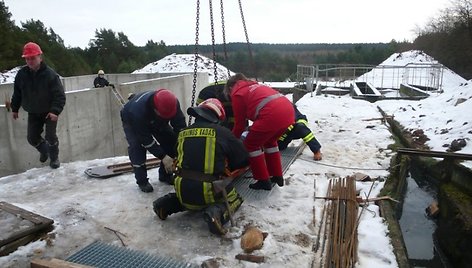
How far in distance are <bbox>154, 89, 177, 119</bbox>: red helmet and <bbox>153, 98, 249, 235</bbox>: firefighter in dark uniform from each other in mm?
548

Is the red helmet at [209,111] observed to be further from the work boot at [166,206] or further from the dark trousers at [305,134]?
the dark trousers at [305,134]

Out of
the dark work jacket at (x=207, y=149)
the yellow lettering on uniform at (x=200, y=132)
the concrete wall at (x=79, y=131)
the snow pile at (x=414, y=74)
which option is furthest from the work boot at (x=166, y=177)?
the snow pile at (x=414, y=74)

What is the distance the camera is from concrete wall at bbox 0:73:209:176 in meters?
6.55

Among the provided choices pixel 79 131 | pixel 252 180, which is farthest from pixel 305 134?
pixel 79 131

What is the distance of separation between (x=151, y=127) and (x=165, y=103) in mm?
508

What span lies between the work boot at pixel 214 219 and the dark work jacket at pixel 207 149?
318 millimetres

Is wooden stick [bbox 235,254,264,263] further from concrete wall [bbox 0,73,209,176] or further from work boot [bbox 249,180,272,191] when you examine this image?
concrete wall [bbox 0,73,209,176]

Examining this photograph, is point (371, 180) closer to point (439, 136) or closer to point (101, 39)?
point (439, 136)

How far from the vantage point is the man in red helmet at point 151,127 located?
4012mm

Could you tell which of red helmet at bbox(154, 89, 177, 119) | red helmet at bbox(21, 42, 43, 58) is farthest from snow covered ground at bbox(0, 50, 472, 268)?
red helmet at bbox(21, 42, 43, 58)

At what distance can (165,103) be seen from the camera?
395cm

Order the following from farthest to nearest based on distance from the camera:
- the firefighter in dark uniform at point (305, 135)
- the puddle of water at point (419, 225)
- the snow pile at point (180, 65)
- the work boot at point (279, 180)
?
the snow pile at point (180, 65) → the firefighter in dark uniform at point (305, 135) → the work boot at point (279, 180) → the puddle of water at point (419, 225)

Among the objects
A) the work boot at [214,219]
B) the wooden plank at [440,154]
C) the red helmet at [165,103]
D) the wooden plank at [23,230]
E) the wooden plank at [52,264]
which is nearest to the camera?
Answer: the wooden plank at [52,264]

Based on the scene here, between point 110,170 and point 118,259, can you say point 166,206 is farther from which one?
point 110,170
